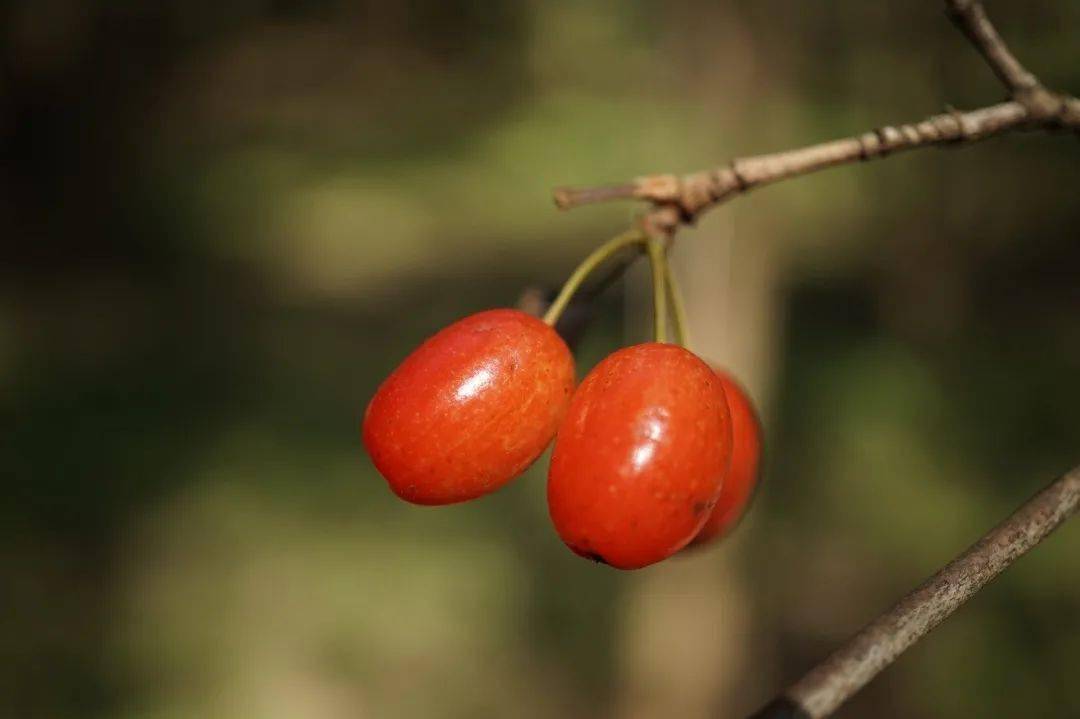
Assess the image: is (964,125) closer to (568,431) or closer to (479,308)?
(568,431)

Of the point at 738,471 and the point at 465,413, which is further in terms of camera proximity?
the point at 738,471

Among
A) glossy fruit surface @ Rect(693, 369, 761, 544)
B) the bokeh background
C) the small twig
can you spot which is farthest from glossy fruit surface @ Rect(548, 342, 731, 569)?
the bokeh background

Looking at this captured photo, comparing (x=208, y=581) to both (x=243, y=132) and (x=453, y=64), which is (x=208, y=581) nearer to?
(x=243, y=132)

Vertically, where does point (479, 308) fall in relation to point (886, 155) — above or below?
below

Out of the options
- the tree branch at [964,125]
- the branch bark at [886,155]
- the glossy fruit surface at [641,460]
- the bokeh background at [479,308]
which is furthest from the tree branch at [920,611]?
the bokeh background at [479,308]

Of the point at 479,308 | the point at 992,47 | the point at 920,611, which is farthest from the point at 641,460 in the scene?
the point at 479,308

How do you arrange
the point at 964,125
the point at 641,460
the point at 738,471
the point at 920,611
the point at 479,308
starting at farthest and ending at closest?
the point at 479,308 → the point at 738,471 → the point at 964,125 → the point at 641,460 → the point at 920,611

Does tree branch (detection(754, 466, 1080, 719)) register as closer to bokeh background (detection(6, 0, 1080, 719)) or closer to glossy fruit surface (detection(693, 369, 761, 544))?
glossy fruit surface (detection(693, 369, 761, 544))

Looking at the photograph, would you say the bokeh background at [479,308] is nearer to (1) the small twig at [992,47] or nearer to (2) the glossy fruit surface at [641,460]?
(1) the small twig at [992,47]
